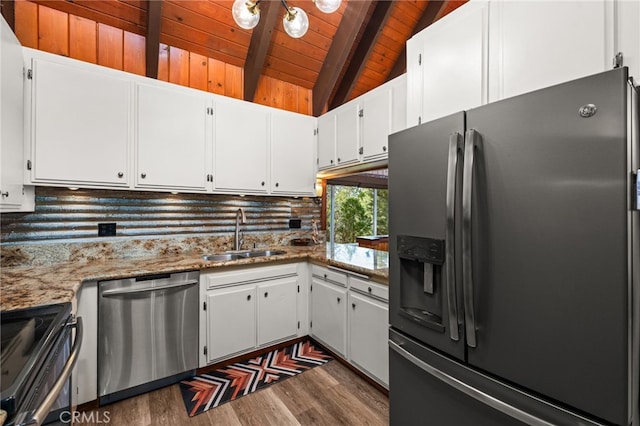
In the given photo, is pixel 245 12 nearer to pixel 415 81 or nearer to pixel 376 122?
pixel 415 81

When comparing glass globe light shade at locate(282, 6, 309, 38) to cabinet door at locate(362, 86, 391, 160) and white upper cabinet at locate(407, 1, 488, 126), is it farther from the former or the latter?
cabinet door at locate(362, 86, 391, 160)

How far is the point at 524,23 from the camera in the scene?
1316 millimetres

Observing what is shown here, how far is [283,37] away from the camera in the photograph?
3.02 metres

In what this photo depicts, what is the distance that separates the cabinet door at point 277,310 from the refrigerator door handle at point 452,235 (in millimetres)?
1720

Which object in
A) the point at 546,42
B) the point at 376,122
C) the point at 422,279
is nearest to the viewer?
the point at 546,42

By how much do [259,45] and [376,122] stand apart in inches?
55.7

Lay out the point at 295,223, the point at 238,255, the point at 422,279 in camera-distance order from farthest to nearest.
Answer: the point at 295,223, the point at 238,255, the point at 422,279

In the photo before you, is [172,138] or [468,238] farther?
[172,138]

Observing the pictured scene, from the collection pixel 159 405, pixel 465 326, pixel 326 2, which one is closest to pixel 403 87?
pixel 326 2

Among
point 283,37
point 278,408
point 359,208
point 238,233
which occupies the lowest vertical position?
point 278,408

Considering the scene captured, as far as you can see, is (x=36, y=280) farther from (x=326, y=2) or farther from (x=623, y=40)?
(x=623, y=40)

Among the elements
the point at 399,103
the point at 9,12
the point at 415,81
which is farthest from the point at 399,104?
the point at 9,12

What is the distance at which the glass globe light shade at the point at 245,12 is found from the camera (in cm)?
170

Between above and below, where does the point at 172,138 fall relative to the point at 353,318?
above
